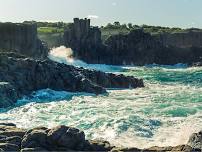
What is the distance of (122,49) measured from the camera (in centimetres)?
13588

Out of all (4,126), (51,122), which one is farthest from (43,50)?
(4,126)

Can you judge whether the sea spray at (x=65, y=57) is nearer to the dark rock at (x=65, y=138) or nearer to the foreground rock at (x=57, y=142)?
the foreground rock at (x=57, y=142)

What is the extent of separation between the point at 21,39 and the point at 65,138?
87.0m

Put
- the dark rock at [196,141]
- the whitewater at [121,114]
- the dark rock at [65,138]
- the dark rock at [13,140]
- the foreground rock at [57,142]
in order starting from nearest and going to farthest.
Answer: the dark rock at [196,141], the foreground rock at [57,142], the dark rock at [65,138], the dark rock at [13,140], the whitewater at [121,114]

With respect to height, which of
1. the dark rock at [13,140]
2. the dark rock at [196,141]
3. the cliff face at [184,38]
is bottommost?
the cliff face at [184,38]

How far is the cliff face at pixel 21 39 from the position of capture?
10400cm

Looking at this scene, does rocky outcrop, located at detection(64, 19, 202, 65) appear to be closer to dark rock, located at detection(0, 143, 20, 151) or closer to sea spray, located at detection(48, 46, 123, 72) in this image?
sea spray, located at detection(48, 46, 123, 72)

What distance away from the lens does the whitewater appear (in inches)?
1206

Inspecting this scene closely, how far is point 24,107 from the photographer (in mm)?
42281

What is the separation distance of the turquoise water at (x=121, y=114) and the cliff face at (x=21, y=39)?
54708 millimetres

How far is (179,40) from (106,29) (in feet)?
124

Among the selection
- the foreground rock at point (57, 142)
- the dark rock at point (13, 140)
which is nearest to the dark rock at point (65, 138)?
the foreground rock at point (57, 142)

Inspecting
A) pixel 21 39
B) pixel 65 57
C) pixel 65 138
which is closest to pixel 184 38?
pixel 65 57

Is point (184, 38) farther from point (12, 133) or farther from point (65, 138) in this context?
point (65, 138)
